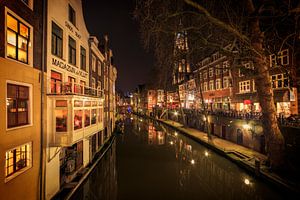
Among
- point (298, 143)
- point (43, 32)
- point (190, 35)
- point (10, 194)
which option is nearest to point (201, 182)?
point (298, 143)

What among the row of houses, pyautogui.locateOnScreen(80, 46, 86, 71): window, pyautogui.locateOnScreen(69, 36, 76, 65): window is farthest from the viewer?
pyautogui.locateOnScreen(80, 46, 86, 71): window

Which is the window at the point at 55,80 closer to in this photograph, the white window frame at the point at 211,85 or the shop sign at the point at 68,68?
the shop sign at the point at 68,68

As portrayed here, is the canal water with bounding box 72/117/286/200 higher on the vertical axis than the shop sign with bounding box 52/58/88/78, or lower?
lower

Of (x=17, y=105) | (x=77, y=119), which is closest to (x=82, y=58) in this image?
(x=77, y=119)

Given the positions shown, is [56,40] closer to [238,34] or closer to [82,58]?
[82,58]

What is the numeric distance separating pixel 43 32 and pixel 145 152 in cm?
1950

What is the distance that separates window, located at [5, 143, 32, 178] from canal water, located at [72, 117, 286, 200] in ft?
15.4

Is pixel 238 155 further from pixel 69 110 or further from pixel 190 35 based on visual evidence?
pixel 69 110

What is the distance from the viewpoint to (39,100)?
902 cm

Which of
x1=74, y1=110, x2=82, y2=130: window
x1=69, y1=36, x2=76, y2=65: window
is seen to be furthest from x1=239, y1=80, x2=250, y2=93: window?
x1=74, y1=110, x2=82, y2=130: window

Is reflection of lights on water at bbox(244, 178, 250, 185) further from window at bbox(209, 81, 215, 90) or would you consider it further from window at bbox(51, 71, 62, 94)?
window at bbox(209, 81, 215, 90)

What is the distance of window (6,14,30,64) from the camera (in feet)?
23.5

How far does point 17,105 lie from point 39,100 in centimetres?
133

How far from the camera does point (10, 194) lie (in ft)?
22.9
